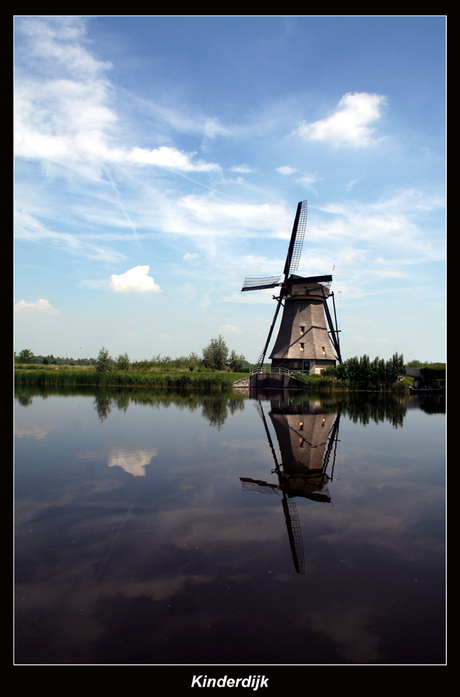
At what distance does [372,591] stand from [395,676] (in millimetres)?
999

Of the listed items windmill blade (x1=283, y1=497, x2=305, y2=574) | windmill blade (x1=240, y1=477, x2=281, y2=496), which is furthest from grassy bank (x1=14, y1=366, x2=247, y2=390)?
windmill blade (x1=283, y1=497, x2=305, y2=574)

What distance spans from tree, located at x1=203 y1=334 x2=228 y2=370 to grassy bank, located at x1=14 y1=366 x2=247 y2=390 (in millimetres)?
6830

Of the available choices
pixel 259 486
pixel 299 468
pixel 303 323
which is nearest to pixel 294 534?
pixel 259 486

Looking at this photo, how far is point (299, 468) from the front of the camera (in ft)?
28.2

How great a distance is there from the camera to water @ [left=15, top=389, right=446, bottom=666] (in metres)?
3.25

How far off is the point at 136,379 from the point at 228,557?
1580 inches

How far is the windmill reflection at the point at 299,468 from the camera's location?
19.2 ft

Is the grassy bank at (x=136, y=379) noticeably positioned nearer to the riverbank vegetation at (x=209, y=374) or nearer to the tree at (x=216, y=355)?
the riverbank vegetation at (x=209, y=374)

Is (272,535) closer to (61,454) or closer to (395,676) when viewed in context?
(395,676)

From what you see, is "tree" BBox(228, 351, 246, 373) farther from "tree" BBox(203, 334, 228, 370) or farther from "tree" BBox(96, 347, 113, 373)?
"tree" BBox(96, 347, 113, 373)

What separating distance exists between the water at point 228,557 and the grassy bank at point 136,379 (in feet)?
98.7
